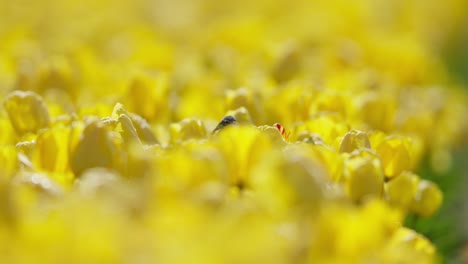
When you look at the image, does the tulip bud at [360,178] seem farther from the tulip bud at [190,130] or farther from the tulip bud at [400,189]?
the tulip bud at [190,130]

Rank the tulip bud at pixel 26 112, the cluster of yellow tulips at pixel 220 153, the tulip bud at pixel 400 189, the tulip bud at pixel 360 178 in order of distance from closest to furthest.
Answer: the cluster of yellow tulips at pixel 220 153, the tulip bud at pixel 360 178, the tulip bud at pixel 400 189, the tulip bud at pixel 26 112

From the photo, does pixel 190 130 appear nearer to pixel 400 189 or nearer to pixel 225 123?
pixel 225 123

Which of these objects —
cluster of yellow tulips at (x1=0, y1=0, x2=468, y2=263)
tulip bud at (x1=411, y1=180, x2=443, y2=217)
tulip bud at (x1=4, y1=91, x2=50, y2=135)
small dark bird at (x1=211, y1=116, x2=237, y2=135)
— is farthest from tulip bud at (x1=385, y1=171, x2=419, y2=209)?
tulip bud at (x1=4, y1=91, x2=50, y2=135)

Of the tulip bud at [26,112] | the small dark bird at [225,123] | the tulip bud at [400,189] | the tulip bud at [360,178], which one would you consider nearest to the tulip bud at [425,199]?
the tulip bud at [400,189]

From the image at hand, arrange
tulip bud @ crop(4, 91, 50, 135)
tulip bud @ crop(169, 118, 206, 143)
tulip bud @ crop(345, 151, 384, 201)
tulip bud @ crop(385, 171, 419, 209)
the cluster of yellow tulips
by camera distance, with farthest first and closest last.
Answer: tulip bud @ crop(4, 91, 50, 135) < tulip bud @ crop(169, 118, 206, 143) < tulip bud @ crop(385, 171, 419, 209) < tulip bud @ crop(345, 151, 384, 201) < the cluster of yellow tulips

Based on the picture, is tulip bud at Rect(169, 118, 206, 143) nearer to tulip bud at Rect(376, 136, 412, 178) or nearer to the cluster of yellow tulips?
the cluster of yellow tulips

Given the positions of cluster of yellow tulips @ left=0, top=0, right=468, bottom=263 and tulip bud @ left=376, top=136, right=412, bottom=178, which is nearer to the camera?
cluster of yellow tulips @ left=0, top=0, right=468, bottom=263

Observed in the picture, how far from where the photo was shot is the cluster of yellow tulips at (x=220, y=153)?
1025 mm

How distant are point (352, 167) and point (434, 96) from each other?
191 centimetres

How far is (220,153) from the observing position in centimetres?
145

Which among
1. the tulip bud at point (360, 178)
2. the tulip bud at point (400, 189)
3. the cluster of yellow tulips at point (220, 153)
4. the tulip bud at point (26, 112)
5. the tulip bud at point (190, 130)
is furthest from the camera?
the tulip bud at point (26, 112)

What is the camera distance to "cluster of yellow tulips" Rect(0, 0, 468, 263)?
1.03m

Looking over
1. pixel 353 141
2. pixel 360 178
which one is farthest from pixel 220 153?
pixel 353 141

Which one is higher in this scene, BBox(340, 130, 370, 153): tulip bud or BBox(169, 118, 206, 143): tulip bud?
BBox(169, 118, 206, 143): tulip bud
